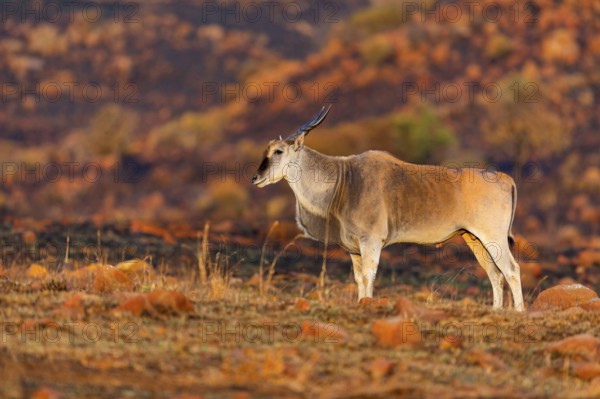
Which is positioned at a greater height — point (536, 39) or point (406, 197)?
point (536, 39)

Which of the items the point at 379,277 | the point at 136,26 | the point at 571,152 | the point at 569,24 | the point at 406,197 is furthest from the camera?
the point at 136,26

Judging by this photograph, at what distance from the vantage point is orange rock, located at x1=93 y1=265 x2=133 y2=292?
11.0 metres

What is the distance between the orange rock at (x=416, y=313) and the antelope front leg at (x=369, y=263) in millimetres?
1428

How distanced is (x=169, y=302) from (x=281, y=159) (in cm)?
316

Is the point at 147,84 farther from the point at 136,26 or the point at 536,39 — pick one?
the point at 536,39

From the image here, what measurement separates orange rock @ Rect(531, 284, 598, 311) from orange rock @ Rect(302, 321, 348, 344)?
3.89 m

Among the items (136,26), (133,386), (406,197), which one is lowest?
(133,386)

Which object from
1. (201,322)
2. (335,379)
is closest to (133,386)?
(335,379)

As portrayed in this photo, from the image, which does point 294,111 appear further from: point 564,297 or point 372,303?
point 372,303

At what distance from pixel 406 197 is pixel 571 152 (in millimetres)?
21183

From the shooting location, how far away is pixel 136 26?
194 feet

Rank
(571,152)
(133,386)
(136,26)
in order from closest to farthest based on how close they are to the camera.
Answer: (133,386) < (571,152) < (136,26)

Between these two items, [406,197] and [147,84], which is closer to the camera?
[406,197]

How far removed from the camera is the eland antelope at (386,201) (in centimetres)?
1162
